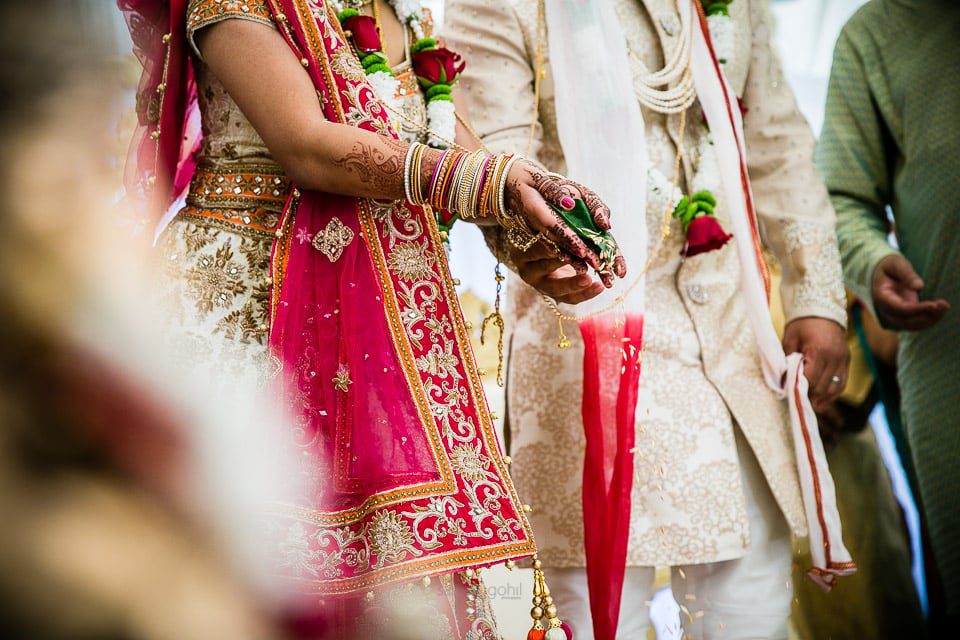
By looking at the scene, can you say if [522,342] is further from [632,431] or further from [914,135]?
[914,135]

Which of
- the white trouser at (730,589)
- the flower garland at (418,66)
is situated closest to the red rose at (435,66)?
the flower garland at (418,66)

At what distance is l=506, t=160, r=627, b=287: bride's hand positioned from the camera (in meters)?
1.10

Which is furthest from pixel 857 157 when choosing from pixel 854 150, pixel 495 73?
pixel 495 73

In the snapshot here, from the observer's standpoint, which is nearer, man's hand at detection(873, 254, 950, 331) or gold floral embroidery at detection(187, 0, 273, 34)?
gold floral embroidery at detection(187, 0, 273, 34)

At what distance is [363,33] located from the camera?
4.48 ft

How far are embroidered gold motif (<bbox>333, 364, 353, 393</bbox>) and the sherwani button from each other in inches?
36.7

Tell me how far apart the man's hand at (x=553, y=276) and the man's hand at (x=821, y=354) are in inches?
31.6

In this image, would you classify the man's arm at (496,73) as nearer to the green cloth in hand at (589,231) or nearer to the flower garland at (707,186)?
the flower garland at (707,186)

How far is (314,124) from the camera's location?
1151 millimetres

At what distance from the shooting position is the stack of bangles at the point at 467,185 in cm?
113

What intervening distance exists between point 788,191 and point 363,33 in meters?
1.16

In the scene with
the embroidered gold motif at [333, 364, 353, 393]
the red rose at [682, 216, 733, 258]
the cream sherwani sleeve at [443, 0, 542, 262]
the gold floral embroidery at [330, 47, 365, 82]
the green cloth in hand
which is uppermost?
the cream sherwani sleeve at [443, 0, 542, 262]

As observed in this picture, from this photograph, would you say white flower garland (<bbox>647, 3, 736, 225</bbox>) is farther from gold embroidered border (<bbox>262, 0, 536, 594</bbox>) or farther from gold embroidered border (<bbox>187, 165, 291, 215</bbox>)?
gold embroidered border (<bbox>187, 165, 291, 215</bbox>)

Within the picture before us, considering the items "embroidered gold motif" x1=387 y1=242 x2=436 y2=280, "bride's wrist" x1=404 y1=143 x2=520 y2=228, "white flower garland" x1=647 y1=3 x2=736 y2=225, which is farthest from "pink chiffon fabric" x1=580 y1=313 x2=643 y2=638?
"bride's wrist" x1=404 y1=143 x2=520 y2=228
